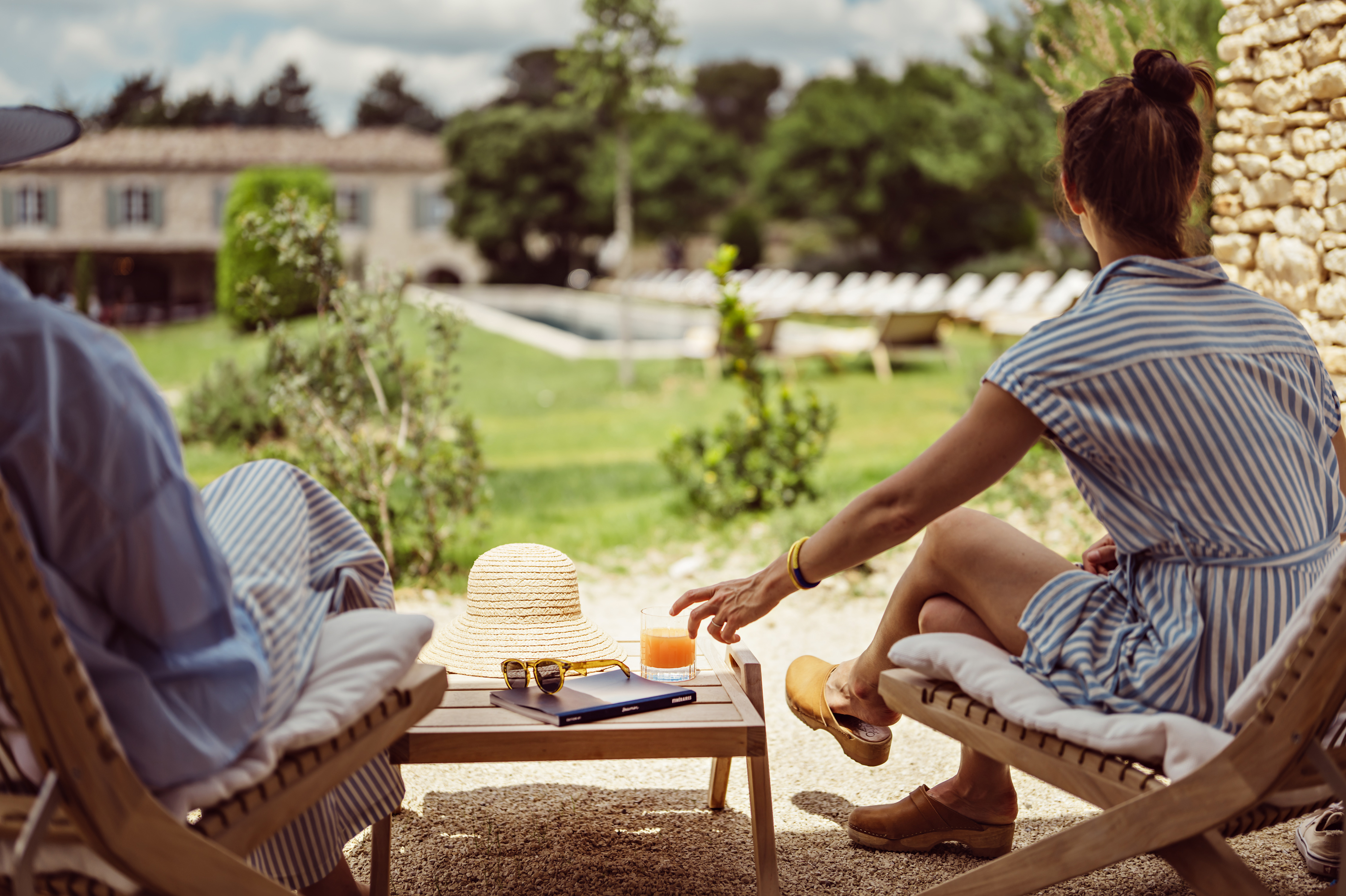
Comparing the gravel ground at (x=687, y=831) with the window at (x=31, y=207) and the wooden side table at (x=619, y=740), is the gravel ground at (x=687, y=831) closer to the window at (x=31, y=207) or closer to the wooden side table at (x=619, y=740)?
the wooden side table at (x=619, y=740)

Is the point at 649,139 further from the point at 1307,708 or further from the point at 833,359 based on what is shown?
the point at 1307,708

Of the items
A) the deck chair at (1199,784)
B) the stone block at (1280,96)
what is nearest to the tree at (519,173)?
the stone block at (1280,96)

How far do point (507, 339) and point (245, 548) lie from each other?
18783mm

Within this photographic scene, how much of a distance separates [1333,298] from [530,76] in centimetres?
7153

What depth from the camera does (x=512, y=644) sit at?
2.56 m

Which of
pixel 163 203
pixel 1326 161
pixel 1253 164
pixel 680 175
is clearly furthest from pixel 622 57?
pixel 163 203

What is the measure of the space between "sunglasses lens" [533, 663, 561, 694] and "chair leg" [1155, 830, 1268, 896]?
1086 mm

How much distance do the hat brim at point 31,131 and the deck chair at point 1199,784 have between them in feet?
5.47

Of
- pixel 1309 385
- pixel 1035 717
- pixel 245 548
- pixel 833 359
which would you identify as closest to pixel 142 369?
pixel 245 548

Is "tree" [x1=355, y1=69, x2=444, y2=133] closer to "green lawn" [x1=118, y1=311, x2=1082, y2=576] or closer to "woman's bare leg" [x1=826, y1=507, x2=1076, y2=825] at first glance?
"green lawn" [x1=118, y1=311, x2=1082, y2=576]

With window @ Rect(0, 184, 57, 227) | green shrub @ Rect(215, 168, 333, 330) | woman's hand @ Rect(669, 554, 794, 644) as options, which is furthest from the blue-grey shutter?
woman's hand @ Rect(669, 554, 794, 644)

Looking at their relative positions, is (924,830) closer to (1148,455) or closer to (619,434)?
(1148,455)

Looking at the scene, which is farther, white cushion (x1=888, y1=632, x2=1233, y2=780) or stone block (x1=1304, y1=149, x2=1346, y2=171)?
stone block (x1=1304, y1=149, x2=1346, y2=171)

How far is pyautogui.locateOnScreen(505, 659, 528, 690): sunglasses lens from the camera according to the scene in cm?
228
